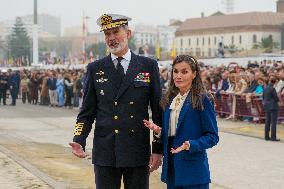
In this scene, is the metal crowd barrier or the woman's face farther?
the metal crowd barrier

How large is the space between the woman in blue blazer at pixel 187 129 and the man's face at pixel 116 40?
452mm

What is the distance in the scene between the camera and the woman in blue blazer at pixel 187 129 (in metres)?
5.11

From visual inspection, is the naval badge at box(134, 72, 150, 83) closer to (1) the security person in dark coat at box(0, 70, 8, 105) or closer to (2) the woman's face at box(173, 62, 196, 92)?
(2) the woman's face at box(173, 62, 196, 92)

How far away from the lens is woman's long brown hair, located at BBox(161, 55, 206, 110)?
5.10 metres

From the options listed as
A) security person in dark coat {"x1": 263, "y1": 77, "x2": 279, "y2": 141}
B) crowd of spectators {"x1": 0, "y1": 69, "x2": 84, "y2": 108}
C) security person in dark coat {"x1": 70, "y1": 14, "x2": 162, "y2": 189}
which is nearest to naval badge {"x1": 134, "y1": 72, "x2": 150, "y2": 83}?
security person in dark coat {"x1": 70, "y1": 14, "x2": 162, "y2": 189}

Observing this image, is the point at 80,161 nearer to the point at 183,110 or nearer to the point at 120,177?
the point at 120,177

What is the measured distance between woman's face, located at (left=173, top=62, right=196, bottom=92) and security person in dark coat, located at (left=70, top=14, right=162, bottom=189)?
326 mm

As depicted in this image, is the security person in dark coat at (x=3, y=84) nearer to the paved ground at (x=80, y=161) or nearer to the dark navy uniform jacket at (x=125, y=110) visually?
the paved ground at (x=80, y=161)

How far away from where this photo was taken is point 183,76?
5.18 m

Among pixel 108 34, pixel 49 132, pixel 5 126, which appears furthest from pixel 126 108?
pixel 5 126

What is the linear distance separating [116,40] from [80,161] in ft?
22.8

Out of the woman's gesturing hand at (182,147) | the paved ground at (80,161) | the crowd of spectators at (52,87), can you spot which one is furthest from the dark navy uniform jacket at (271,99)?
the crowd of spectators at (52,87)

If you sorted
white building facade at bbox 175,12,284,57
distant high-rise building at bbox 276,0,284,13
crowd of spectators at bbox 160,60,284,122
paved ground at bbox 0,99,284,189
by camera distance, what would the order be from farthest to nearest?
1. distant high-rise building at bbox 276,0,284,13
2. white building facade at bbox 175,12,284,57
3. crowd of spectators at bbox 160,60,284,122
4. paved ground at bbox 0,99,284,189

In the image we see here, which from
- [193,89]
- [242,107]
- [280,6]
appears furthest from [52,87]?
[280,6]
